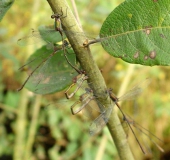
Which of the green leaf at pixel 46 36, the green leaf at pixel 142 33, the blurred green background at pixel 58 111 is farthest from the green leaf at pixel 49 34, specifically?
the blurred green background at pixel 58 111

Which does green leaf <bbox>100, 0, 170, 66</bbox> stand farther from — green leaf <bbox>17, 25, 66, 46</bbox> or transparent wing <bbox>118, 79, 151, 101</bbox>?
transparent wing <bbox>118, 79, 151, 101</bbox>

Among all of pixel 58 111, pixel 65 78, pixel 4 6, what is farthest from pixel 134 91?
pixel 58 111

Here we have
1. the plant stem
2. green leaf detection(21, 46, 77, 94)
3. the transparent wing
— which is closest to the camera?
the plant stem

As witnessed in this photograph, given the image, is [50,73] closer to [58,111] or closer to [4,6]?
[4,6]

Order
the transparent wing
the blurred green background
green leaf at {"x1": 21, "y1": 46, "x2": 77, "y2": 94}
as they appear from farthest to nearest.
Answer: the blurred green background < the transparent wing < green leaf at {"x1": 21, "y1": 46, "x2": 77, "y2": 94}

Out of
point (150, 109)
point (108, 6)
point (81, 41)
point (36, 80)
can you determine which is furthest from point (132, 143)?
point (81, 41)

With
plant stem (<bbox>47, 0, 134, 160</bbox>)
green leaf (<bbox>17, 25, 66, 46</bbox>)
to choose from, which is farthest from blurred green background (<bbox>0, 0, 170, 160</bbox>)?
plant stem (<bbox>47, 0, 134, 160</bbox>)

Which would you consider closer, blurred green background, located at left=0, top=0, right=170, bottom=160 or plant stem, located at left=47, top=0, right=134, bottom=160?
plant stem, located at left=47, top=0, right=134, bottom=160
